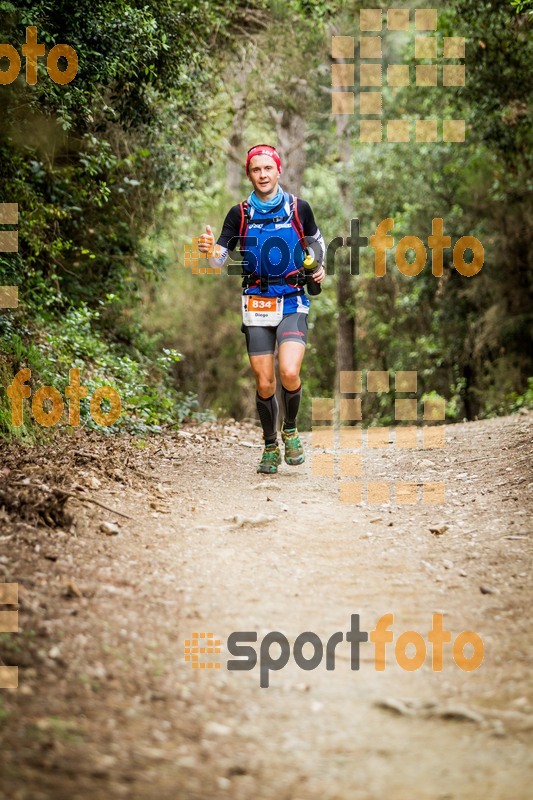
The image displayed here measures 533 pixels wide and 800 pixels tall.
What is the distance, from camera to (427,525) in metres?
5.73

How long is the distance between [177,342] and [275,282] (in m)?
18.8

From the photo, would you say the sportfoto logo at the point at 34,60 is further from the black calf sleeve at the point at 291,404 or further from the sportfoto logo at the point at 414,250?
the sportfoto logo at the point at 414,250

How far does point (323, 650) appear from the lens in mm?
3594

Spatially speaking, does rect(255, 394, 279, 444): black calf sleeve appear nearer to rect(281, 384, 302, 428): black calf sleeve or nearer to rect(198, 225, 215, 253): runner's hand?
rect(281, 384, 302, 428): black calf sleeve

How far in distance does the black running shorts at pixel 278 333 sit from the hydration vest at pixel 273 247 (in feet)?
0.86

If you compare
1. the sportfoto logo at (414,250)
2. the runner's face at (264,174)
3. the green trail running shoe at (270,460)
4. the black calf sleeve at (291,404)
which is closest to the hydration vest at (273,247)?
the runner's face at (264,174)

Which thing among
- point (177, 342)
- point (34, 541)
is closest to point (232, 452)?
point (34, 541)

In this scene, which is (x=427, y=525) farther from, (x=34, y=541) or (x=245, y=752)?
(x=245, y=752)

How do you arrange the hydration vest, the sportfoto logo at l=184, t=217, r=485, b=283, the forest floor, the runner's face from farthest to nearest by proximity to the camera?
the sportfoto logo at l=184, t=217, r=485, b=283 < the hydration vest < the runner's face < the forest floor

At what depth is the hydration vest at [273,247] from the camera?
269 inches

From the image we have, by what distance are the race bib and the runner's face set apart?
859 millimetres

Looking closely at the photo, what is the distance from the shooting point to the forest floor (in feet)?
8.55

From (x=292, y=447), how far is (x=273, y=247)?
1.79 metres

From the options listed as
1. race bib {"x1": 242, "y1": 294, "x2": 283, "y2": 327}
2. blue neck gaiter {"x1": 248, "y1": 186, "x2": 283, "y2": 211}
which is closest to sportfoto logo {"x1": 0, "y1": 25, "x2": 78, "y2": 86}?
blue neck gaiter {"x1": 248, "y1": 186, "x2": 283, "y2": 211}
